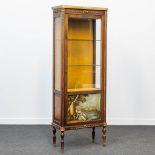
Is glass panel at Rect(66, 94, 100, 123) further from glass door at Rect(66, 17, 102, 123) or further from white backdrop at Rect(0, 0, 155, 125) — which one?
white backdrop at Rect(0, 0, 155, 125)

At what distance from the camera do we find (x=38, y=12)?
5418 millimetres

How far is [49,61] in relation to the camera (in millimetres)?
5461

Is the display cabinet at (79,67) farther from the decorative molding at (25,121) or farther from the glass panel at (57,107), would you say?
the decorative molding at (25,121)

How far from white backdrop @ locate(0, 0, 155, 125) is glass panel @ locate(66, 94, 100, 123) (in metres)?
1.29

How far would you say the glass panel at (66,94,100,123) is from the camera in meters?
4.15

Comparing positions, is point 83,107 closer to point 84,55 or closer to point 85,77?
point 85,77

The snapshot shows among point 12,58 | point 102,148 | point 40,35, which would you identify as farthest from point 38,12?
point 102,148

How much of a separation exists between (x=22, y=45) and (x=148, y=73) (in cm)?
200

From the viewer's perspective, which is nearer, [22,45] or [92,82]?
[92,82]

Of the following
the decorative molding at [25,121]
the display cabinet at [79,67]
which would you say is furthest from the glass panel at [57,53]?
the decorative molding at [25,121]

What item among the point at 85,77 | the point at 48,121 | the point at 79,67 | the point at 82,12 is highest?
the point at 82,12

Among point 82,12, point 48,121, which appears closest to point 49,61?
point 48,121

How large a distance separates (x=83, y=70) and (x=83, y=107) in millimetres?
444

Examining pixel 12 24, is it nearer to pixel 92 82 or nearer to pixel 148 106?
pixel 92 82
